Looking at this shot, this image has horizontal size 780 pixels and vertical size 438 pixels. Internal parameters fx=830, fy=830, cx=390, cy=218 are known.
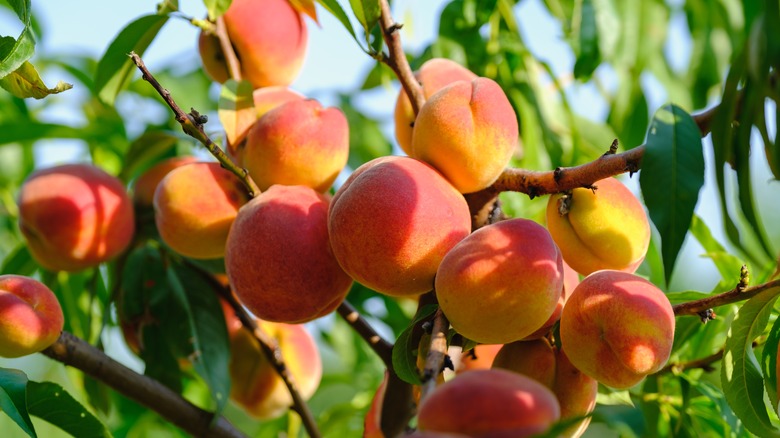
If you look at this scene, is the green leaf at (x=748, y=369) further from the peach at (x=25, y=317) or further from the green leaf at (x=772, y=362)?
the peach at (x=25, y=317)

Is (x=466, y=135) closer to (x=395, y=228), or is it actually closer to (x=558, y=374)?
(x=395, y=228)

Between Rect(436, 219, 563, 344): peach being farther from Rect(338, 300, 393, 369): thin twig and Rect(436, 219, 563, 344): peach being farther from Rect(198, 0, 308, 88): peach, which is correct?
Rect(198, 0, 308, 88): peach

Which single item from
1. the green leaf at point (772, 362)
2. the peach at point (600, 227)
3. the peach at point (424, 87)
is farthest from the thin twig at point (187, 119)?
the green leaf at point (772, 362)

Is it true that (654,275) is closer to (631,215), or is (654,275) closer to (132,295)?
(631,215)

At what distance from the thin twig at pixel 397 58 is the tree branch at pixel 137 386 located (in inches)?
21.7

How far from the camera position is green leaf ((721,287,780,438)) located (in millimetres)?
907

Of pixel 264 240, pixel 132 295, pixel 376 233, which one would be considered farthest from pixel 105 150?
pixel 376 233

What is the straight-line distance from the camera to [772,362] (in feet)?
3.20

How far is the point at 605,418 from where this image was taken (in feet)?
1.88

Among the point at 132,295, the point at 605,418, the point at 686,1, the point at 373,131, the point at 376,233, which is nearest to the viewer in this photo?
the point at 605,418

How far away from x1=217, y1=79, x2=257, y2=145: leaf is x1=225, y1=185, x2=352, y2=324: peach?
6.7 inches

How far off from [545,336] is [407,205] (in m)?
0.23

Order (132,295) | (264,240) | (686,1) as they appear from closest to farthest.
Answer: (264,240)
(132,295)
(686,1)

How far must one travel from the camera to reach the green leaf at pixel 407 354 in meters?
0.91
